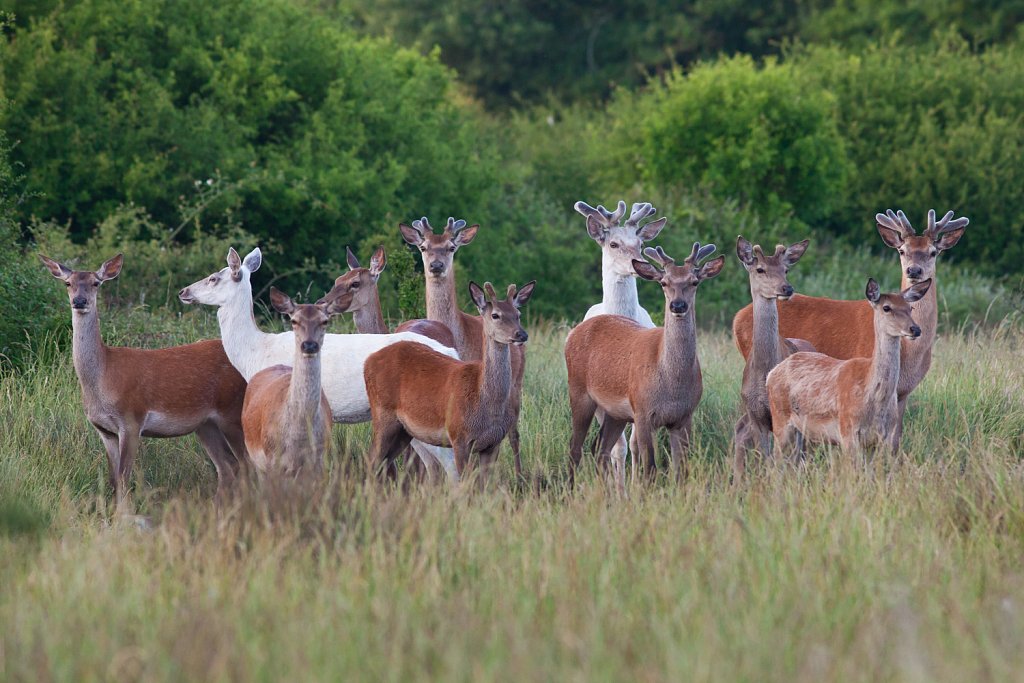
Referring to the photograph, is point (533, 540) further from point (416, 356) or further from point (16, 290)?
point (16, 290)

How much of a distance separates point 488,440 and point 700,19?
26226mm

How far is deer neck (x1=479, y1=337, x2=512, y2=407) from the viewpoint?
7875mm

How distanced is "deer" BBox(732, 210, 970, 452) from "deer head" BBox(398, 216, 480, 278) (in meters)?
2.02

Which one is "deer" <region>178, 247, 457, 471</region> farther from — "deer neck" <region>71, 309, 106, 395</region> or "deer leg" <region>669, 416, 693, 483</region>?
"deer leg" <region>669, 416, 693, 483</region>

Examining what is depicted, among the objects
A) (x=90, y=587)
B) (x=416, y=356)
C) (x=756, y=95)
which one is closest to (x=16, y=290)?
(x=416, y=356)

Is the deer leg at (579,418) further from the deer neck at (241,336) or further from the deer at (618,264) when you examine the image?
the deer neck at (241,336)

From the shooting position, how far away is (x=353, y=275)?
9.71m

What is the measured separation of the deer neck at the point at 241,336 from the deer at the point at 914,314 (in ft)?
10.7

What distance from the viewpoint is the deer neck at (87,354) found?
8.41 meters

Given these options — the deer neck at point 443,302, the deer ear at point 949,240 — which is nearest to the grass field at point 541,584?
the deer ear at point 949,240

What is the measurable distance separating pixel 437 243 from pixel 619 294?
136 cm

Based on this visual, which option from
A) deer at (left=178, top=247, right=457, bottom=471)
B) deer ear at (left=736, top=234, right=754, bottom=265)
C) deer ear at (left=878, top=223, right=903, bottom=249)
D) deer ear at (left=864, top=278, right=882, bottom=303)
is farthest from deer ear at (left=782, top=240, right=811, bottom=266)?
deer at (left=178, top=247, right=457, bottom=471)

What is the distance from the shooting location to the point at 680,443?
8.44 metres

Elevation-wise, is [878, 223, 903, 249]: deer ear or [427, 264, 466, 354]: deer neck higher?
[878, 223, 903, 249]: deer ear
